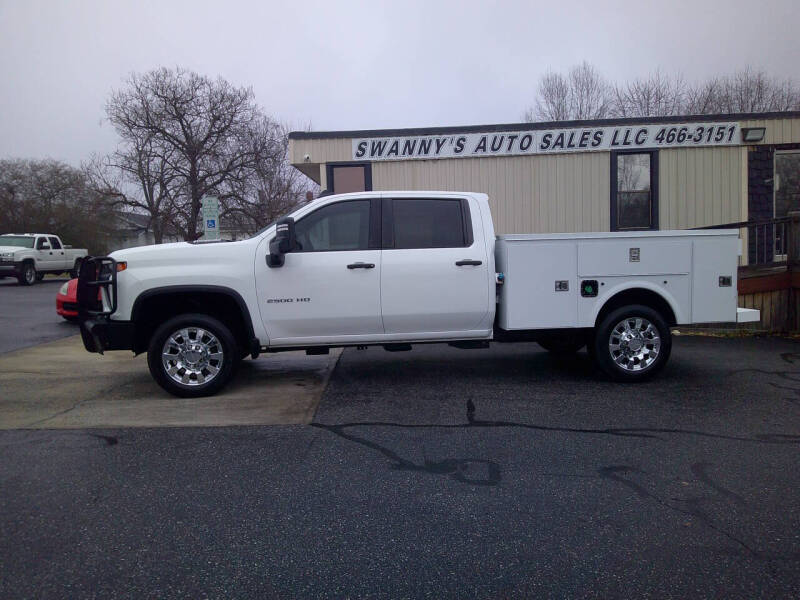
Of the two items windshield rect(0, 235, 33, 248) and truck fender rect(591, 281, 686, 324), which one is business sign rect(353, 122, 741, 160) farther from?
windshield rect(0, 235, 33, 248)

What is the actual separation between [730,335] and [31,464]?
32.8 feet

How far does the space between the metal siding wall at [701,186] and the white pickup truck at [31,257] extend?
2055 cm

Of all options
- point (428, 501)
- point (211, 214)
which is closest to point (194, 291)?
point (428, 501)

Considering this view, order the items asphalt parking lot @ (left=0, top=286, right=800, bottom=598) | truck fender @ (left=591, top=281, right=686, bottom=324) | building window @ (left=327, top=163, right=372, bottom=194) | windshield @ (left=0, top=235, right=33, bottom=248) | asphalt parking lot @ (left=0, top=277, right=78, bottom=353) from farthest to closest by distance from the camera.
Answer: windshield @ (left=0, top=235, right=33, bottom=248) → building window @ (left=327, top=163, right=372, bottom=194) → asphalt parking lot @ (left=0, top=277, right=78, bottom=353) → truck fender @ (left=591, top=281, right=686, bottom=324) → asphalt parking lot @ (left=0, top=286, right=800, bottom=598)

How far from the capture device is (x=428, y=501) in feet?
13.4

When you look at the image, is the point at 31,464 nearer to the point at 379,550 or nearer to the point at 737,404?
the point at 379,550

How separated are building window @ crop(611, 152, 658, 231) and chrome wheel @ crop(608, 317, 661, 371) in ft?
25.2

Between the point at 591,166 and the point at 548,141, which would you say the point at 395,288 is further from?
the point at 591,166

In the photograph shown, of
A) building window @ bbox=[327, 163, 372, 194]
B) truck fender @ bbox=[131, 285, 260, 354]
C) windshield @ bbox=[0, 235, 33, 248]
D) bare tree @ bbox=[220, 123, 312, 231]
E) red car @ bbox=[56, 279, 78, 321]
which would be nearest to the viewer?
truck fender @ bbox=[131, 285, 260, 354]

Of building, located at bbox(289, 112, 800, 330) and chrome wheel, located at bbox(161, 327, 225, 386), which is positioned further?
building, located at bbox(289, 112, 800, 330)

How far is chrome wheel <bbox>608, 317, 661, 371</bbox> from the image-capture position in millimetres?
7102

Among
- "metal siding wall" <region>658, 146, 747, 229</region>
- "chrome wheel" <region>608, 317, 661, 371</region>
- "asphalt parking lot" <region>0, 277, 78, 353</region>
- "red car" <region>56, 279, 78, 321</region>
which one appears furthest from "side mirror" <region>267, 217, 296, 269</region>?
"metal siding wall" <region>658, 146, 747, 229</region>

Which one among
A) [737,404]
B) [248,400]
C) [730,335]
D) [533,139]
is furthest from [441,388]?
[533,139]

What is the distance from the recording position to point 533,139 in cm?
1415
